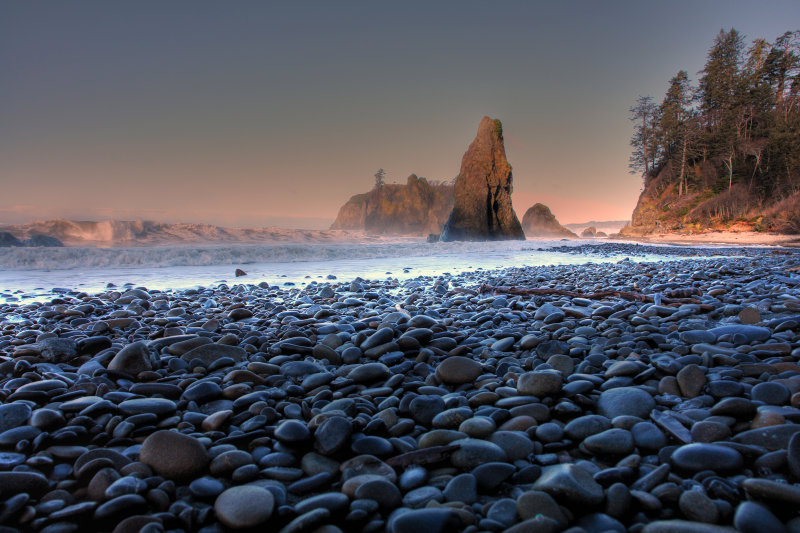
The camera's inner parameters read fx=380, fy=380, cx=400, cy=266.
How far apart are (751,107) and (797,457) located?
46.6 meters

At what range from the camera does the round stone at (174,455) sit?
1247 mm

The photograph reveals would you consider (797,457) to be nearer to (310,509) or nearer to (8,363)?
(310,509)

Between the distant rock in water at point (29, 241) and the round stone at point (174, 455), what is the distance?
716 inches

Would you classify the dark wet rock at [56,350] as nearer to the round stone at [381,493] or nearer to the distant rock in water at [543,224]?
the round stone at [381,493]

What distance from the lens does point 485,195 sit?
35438mm

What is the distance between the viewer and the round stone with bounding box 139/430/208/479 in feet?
4.09

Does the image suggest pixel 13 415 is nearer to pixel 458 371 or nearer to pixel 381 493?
pixel 381 493

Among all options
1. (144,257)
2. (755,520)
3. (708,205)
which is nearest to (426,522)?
(755,520)

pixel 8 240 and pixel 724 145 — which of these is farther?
pixel 724 145

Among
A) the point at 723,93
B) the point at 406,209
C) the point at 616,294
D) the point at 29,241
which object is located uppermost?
the point at 723,93

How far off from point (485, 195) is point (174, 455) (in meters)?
36.0

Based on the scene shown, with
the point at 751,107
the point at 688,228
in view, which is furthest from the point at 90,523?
the point at 751,107

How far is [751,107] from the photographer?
33.7 meters

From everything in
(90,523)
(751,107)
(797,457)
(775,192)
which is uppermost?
(751,107)
